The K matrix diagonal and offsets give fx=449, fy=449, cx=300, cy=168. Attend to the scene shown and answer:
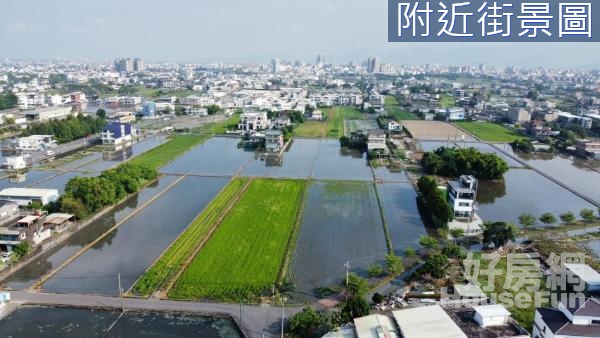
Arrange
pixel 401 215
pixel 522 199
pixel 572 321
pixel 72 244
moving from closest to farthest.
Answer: pixel 572 321
pixel 72 244
pixel 401 215
pixel 522 199

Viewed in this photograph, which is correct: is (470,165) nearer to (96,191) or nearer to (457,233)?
(457,233)

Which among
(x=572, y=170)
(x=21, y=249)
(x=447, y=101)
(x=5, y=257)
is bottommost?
(x=5, y=257)

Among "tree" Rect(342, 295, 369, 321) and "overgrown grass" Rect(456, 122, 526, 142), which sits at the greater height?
"overgrown grass" Rect(456, 122, 526, 142)

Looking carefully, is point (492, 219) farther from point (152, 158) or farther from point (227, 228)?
point (152, 158)

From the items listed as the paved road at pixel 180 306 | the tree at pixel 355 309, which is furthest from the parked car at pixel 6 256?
the tree at pixel 355 309

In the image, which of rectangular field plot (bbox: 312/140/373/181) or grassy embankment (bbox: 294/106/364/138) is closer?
rectangular field plot (bbox: 312/140/373/181)

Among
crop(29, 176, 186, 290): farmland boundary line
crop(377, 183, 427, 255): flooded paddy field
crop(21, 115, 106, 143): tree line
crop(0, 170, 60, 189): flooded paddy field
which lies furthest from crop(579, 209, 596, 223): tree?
crop(21, 115, 106, 143): tree line

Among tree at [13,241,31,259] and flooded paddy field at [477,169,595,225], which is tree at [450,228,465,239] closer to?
flooded paddy field at [477,169,595,225]

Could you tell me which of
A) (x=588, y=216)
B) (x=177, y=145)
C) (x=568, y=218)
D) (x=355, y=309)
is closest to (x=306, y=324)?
(x=355, y=309)
